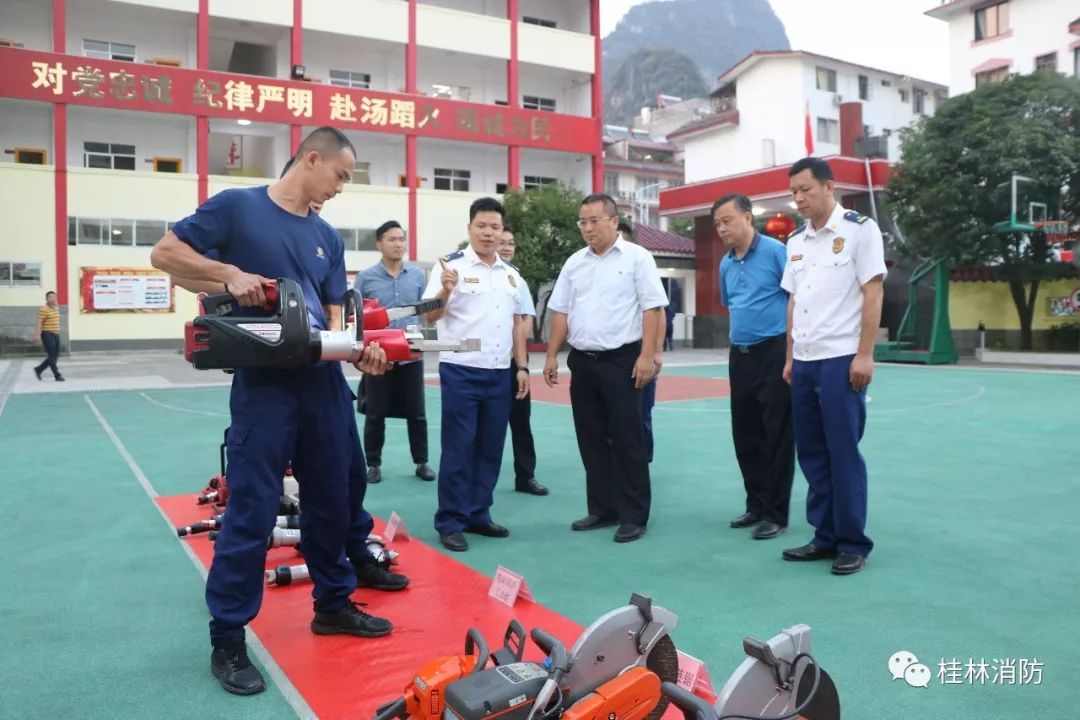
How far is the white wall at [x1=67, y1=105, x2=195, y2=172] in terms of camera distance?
2384 centimetres

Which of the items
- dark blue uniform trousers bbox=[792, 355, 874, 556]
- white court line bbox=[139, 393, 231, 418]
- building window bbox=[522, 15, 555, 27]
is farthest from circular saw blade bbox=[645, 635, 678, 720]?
building window bbox=[522, 15, 555, 27]

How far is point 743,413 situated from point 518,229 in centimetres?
1921

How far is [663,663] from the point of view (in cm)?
240

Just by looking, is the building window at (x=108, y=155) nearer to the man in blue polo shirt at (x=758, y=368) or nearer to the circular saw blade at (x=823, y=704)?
the man in blue polo shirt at (x=758, y=368)

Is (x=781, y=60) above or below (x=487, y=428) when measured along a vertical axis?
above

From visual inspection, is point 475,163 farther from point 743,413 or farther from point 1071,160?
point 743,413

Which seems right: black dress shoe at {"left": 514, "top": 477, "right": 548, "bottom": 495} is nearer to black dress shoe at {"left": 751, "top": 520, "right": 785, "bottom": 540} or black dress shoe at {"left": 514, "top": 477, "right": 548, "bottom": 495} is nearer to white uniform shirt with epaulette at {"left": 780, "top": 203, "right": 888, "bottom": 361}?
black dress shoe at {"left": 751, "top": 520, "right": 785, "bottom": 540}

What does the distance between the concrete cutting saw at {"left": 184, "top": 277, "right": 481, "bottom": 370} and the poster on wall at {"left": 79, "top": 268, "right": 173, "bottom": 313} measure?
22.5 meters

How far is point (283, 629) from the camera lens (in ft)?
10.9

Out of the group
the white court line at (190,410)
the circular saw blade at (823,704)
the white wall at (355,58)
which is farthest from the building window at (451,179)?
the circular saw blade at (823,704)

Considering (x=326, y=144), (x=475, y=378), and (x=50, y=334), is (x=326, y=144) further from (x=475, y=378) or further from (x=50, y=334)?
(x=50, y=334)

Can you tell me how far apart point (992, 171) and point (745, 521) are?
17589 millimetres

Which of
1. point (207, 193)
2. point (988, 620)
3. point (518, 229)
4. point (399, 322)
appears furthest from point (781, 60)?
point (988, 620)

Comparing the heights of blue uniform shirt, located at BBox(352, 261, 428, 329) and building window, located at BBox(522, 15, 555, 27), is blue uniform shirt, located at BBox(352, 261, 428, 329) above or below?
below
